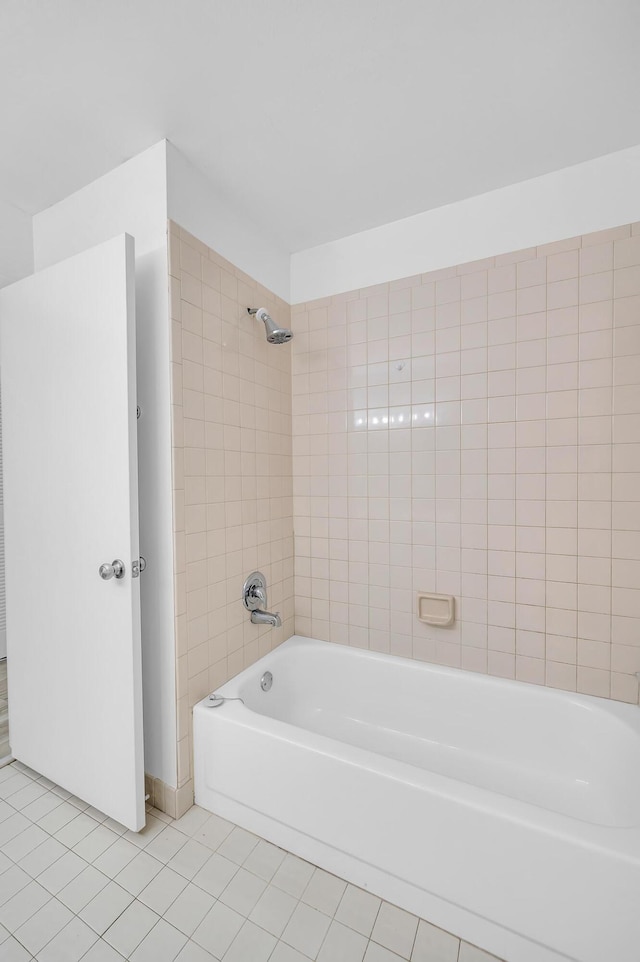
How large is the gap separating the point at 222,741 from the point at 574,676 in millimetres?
1363

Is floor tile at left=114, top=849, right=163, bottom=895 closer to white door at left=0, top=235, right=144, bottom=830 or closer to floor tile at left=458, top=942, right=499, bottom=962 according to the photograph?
white door at left=0, top=235, right=144, bottom=830

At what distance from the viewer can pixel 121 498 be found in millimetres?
1333

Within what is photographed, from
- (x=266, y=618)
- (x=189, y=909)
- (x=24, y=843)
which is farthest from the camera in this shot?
(x=266, y=618)

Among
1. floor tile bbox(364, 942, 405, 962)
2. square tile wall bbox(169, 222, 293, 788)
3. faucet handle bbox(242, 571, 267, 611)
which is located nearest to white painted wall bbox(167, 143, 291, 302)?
square tile wall bbox(169, 222, 293, 788)

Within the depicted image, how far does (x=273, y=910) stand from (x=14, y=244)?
8.73ft

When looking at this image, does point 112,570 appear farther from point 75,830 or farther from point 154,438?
point 75,830

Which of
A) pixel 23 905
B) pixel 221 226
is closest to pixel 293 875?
pixel 23 905

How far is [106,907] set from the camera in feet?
3.76

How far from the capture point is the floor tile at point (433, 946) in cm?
103

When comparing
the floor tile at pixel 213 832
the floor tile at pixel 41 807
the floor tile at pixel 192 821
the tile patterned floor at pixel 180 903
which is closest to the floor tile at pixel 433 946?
the tile patterned floor at pixel 180 903

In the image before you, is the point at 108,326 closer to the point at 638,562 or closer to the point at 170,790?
the point at 170,790

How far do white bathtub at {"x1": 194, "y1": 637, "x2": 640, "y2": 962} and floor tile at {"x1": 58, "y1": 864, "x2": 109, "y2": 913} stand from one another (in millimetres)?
357

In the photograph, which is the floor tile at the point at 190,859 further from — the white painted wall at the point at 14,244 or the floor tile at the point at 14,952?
the white painted wall at the point at 14,244

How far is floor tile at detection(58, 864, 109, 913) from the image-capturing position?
1.16m
